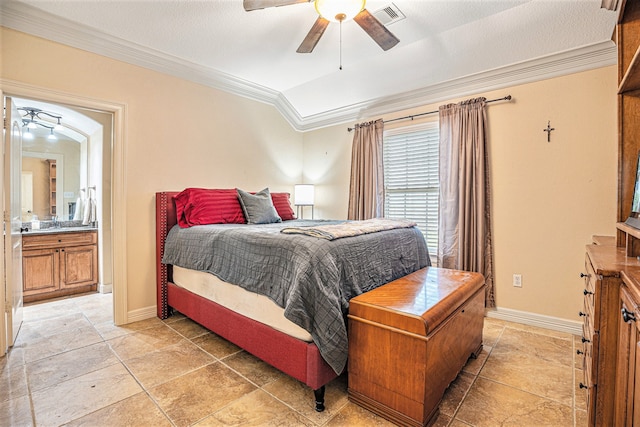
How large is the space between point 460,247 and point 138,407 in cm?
291

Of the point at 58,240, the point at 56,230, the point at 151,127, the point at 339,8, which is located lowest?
the point at 58,240

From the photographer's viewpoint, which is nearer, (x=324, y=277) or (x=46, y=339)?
(x=324, y=277)

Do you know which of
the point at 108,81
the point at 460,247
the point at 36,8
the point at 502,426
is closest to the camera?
the point at 502,426

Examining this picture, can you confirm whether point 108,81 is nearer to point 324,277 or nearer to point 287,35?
point 287,35

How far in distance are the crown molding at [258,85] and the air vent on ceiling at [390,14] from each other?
3.36 feet

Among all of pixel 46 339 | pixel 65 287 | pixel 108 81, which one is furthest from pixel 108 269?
pixel 108 81

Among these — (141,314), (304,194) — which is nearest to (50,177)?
(141,314)

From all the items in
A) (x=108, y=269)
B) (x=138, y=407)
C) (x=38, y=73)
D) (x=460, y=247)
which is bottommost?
(x=138, y=407)

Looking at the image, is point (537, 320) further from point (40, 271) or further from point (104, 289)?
point (40, 271)

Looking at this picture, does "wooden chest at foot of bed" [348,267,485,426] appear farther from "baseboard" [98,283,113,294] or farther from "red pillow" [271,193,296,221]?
"baseboard" [98,283,113,294]

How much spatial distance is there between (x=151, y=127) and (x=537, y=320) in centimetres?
411

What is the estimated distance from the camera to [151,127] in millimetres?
3004

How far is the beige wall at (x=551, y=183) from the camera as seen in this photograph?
2516 millimetres

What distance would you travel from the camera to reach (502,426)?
1.54 metres
